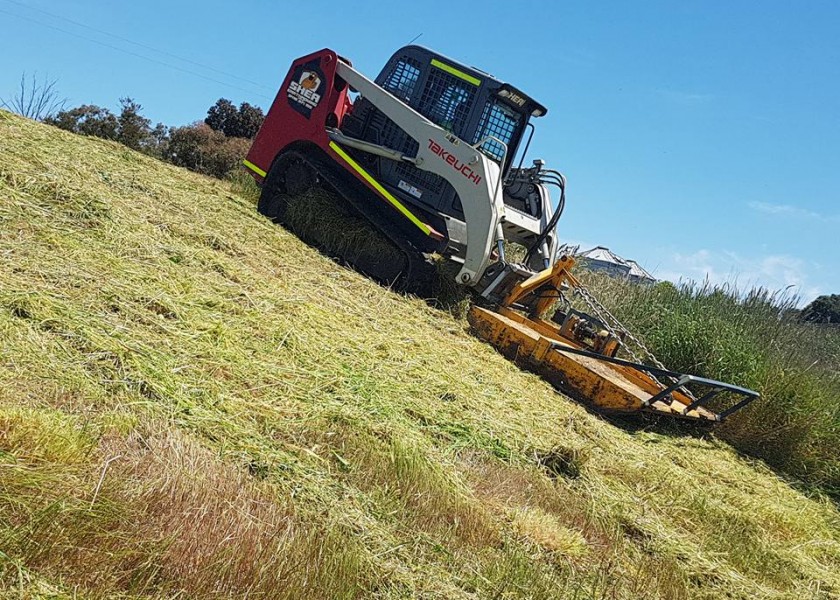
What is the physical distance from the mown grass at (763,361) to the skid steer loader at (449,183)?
390 millimetres

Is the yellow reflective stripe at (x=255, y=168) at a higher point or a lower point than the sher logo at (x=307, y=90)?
lower

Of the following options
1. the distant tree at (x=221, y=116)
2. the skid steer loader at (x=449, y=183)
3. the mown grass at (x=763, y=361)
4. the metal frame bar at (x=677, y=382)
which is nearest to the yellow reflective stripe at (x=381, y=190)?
the skid steer loader at (x=449, y=183)

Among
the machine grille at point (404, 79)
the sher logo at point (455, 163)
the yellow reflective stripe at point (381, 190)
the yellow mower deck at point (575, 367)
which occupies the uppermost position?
the machine grille at point (404, 79)

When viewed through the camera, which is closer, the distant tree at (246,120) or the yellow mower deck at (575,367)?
the yellow mower deck at (575,367)

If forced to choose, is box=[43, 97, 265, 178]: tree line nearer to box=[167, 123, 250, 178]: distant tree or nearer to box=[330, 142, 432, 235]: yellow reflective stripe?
box=[167, 123, 250, 178]: distant tree

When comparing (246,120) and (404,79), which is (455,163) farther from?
(246,120)

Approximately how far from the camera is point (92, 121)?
17219 mm

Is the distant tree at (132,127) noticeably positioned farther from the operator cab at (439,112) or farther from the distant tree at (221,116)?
the operator cab at (439,112)

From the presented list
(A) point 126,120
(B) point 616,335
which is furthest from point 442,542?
(A) point 126,120

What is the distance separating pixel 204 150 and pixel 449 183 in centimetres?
1177

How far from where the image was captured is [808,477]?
688cm

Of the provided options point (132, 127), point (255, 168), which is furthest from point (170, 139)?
point (255, 168)

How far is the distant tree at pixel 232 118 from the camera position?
66.3 ft

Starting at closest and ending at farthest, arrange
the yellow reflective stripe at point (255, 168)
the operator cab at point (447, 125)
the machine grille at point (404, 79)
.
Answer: the operator cab at point (447, 125) < the machine grille at point (404, 79) < the yellow reflective stripe at point (255, 168)
